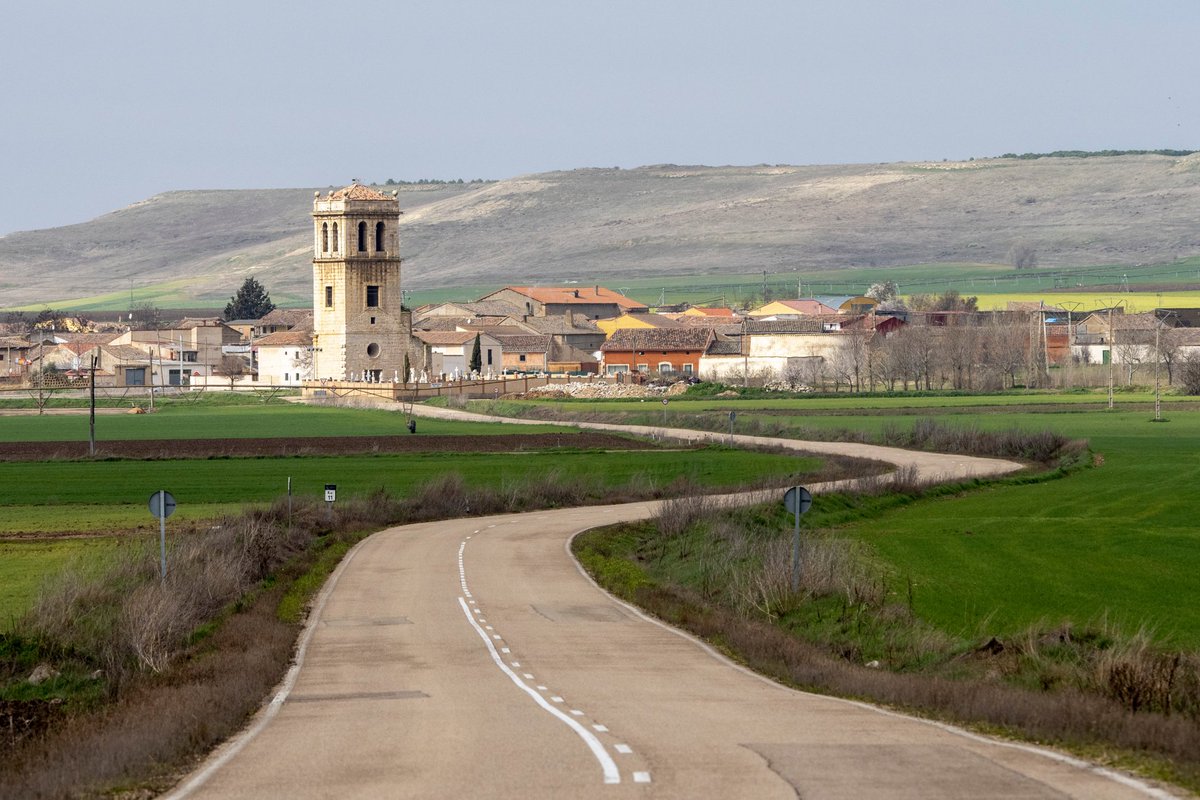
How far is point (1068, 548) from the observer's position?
129ft

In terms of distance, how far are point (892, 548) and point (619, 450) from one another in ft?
119

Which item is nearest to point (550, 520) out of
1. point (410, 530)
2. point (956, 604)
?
point (410, 530)

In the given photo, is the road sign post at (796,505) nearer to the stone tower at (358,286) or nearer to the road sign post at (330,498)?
the road sign post at (330,498)

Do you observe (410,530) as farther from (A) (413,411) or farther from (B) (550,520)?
(A) (413,411)

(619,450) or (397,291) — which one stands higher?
(397,291)

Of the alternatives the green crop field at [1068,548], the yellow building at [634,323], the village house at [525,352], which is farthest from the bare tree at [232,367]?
the green crop field at [1068,548]

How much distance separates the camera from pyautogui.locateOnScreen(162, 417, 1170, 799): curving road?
1459cm

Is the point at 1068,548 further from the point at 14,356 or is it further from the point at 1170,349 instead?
the point at 14,356

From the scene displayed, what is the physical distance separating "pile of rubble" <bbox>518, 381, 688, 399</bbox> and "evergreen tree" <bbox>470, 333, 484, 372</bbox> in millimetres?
13367

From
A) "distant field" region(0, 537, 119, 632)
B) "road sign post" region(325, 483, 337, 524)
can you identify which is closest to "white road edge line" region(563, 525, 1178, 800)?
"distant field" region(0, 537, 119, 632)

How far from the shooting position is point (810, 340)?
143000 millimetres

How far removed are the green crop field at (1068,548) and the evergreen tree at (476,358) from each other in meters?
74.8

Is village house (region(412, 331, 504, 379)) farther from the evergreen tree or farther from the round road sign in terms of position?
the round road sign

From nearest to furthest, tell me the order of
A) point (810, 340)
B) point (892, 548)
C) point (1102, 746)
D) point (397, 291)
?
point (1102, 746)
point (892, 548)
point (397, 291)
point (810, 340)
